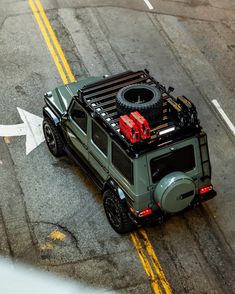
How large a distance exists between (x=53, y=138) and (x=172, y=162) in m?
3.15

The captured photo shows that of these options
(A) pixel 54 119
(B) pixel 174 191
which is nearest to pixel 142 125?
(B) pixel 174 191

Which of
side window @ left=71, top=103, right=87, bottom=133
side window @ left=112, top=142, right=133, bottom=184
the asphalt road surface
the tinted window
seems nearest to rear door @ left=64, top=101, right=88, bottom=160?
side window @ left=71, top=103, right=87, bottom=133

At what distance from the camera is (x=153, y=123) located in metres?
9.53

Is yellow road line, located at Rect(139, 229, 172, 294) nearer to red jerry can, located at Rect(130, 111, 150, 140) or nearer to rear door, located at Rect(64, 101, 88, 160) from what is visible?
rear door, located at Rect(64, 101, 88, 160)

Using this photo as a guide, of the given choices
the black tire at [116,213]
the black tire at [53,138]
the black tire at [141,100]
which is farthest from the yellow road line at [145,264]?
the black tire at [53,138]

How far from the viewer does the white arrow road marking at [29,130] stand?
12367 millimetres

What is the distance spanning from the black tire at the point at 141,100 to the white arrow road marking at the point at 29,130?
307 centimetres

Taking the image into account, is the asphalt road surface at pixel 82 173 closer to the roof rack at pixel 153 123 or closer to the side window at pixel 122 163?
the side window at pixel 122 163

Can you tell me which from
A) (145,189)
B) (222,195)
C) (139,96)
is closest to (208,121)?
(222,195)

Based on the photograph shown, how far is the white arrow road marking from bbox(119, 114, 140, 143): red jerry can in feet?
11.6

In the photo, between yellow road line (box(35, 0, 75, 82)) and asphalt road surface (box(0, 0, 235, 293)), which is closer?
asphalt road surface (box(0, 0, 235, 293))

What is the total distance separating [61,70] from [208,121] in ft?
12.5

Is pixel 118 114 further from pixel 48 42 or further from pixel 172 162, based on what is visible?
pixel 48 42

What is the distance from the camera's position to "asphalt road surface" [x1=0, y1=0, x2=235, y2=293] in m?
9.96
